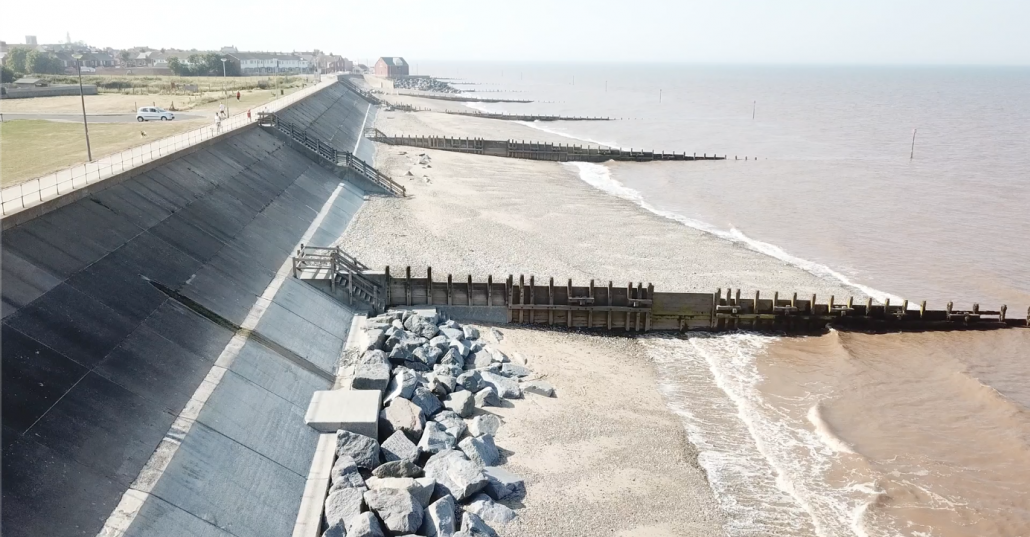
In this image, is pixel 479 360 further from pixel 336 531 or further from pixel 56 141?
pixel 56 141

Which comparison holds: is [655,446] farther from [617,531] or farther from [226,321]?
[226,321]

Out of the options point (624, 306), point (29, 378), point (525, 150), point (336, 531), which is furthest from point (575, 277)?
point (525, 150)

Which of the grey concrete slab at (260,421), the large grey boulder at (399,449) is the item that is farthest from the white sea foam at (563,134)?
the large grey boulder at (399,449)

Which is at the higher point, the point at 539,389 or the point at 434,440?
the point at 434,440

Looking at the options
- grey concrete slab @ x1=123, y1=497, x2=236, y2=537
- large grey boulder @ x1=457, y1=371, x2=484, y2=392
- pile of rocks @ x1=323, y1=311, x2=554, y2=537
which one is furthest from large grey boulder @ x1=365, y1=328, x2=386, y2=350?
grey concrete slab @ x1=123, y1=497, x2=236, y2=537

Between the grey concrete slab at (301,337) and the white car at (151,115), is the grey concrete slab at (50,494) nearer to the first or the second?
the grey concrete slab at (301,337)

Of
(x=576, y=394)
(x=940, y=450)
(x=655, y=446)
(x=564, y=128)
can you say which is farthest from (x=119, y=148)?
(x=564, y=128)
